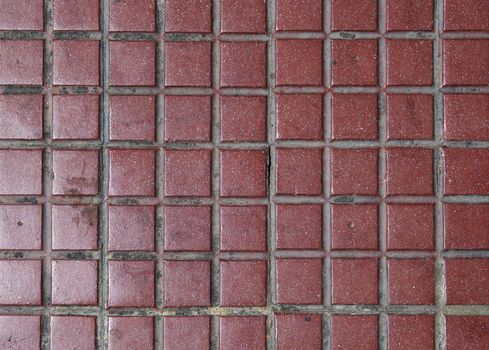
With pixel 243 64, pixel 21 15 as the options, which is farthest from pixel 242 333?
pixel 21 15

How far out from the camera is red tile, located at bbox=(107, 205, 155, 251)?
131 centimetres

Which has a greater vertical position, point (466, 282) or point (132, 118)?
point (132, 118)

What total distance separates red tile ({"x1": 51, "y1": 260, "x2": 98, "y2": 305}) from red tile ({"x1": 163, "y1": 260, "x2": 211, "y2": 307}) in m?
0.20

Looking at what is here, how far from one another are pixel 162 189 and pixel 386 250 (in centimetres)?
63

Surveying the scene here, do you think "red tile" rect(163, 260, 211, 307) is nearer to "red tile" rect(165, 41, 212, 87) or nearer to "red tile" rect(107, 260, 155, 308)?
"red tile" rect(107, 260, 155, 308)

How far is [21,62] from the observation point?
1312 millimetres

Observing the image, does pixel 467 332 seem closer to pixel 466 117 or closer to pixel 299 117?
pixel 466 117

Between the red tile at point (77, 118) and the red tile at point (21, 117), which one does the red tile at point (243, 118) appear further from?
the red tile at point (21, 117)

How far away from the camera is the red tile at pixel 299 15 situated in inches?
51.6

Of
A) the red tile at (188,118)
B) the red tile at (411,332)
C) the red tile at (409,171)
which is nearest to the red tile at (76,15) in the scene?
the red tile at (188,118)

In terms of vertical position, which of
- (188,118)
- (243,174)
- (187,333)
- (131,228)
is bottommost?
(187,333)

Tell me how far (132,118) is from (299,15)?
21.1 inches

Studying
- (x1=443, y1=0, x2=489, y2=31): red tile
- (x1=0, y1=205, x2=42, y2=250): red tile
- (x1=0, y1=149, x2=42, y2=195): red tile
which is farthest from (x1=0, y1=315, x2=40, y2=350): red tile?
(x1=443, y1=0, x2=489, y2=31): red tile

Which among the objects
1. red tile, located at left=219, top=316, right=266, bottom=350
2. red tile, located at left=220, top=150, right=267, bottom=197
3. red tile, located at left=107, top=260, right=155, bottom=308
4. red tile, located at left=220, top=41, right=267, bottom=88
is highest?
red tile, located at left=220, top=41, right=267, bottom=88
